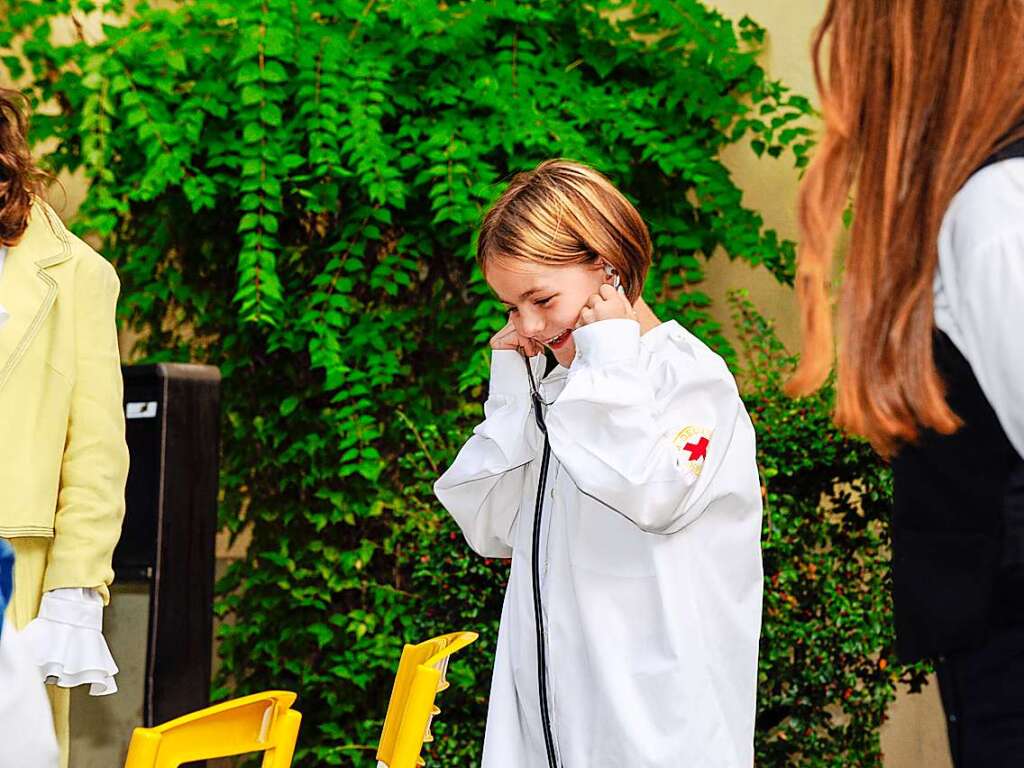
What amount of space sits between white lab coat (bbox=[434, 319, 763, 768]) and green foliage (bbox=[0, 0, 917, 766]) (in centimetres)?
171

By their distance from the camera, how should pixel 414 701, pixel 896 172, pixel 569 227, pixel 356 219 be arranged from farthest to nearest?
pixel 356 219 < pixel 569 227 < pixel 414 701 < pixel 896 172

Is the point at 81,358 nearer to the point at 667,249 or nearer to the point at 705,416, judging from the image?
the point at 705,416

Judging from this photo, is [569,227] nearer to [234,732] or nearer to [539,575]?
[539,575]

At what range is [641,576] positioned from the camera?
169 centimetres

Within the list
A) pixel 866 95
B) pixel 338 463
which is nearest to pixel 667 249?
pixel 338 463

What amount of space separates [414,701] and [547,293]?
65 centimetres

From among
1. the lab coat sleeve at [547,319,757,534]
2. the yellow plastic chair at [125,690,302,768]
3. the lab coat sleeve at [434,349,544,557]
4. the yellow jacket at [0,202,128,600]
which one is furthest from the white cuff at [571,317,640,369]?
the yellow jacket at [0,202,128,600]

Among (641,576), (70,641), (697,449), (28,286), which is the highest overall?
(28,286)

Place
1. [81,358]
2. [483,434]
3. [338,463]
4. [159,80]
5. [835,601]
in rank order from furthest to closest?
1. [338,463]
2. [159,80]
3. [835,601]
4. [81,358]
5. [483,434]

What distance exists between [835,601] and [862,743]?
0.40 metres

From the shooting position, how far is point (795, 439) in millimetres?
3443

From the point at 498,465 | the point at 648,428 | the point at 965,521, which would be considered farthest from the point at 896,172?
the point at 498,465

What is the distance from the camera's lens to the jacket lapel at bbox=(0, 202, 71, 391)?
205 centimetres

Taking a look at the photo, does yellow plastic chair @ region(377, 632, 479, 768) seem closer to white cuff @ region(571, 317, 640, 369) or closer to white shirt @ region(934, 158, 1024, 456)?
white cuff @ region(571, 317, 640, 369)
